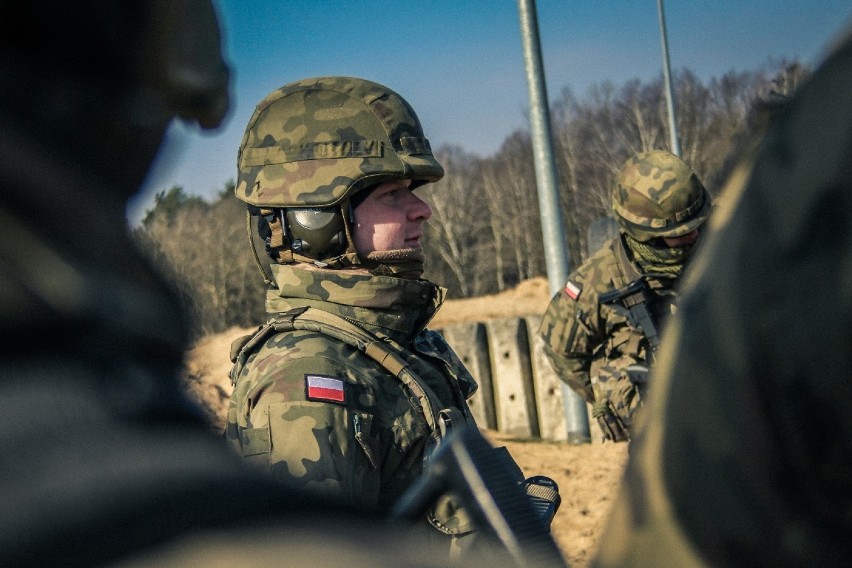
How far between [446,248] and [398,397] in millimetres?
45832

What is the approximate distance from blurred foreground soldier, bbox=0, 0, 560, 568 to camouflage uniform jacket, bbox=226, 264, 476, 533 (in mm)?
1532

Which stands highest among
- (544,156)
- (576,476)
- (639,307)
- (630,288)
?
(544,156)

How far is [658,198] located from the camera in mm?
6332

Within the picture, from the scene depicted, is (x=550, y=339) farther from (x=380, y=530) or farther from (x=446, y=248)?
(x=446, y=248)

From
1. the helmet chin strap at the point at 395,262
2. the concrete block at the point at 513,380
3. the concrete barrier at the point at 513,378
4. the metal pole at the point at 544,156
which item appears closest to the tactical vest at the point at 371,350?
the helmet chin strap at the point at 395,262

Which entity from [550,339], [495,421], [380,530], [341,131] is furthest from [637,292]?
[380,530]

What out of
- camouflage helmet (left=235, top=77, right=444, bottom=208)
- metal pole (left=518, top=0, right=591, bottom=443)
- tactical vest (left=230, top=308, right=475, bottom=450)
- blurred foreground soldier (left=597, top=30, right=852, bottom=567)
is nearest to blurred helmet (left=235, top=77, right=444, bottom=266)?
camouflage helmet (left=235, top=77, right=444, bottom=208)

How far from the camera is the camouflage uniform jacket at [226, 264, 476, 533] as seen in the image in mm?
2514

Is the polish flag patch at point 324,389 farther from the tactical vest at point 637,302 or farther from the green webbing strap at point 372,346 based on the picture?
the tactical vest at point 637,302

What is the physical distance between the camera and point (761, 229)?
0.60 metres

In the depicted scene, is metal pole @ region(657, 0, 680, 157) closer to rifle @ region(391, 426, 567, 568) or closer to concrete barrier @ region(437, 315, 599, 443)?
concrete barrier @ region(437, 315, 599, 443)

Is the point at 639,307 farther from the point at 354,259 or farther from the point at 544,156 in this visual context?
the point at 354,259

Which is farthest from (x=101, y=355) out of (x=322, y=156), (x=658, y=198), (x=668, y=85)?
(x=668, y=85)

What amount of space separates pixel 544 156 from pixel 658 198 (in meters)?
3.33
